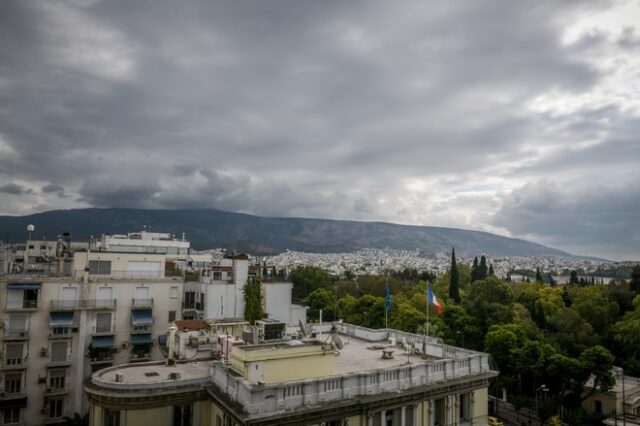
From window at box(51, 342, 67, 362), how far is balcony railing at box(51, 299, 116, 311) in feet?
9.73

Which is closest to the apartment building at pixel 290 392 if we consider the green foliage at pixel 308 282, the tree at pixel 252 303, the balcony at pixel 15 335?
the balcony at pixel 15 335

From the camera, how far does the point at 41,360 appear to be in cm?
3791

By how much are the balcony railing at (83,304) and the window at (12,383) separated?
5.80m

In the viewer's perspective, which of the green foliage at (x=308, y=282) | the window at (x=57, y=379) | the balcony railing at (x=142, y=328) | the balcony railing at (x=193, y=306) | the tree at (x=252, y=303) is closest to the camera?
the window at (x=57, y=379)

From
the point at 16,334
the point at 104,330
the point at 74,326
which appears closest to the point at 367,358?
the point at 104,330

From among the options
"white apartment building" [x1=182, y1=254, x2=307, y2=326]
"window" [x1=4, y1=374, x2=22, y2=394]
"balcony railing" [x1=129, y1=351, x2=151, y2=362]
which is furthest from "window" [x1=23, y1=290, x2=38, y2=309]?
"white apartment building" [x1=182, y1=254, x2=307, y2=326]

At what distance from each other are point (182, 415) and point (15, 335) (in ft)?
83.8

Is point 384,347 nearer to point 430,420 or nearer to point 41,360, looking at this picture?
point 430,420

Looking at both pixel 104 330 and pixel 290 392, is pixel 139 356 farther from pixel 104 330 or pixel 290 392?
pixel 290 392

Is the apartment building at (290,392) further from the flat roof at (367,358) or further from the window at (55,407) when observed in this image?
the window at (55,407)

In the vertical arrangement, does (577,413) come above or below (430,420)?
below

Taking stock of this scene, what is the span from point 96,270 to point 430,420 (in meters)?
33.8

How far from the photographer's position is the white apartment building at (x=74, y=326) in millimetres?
36938

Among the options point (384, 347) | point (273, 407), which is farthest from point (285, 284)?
point (273, 407)
